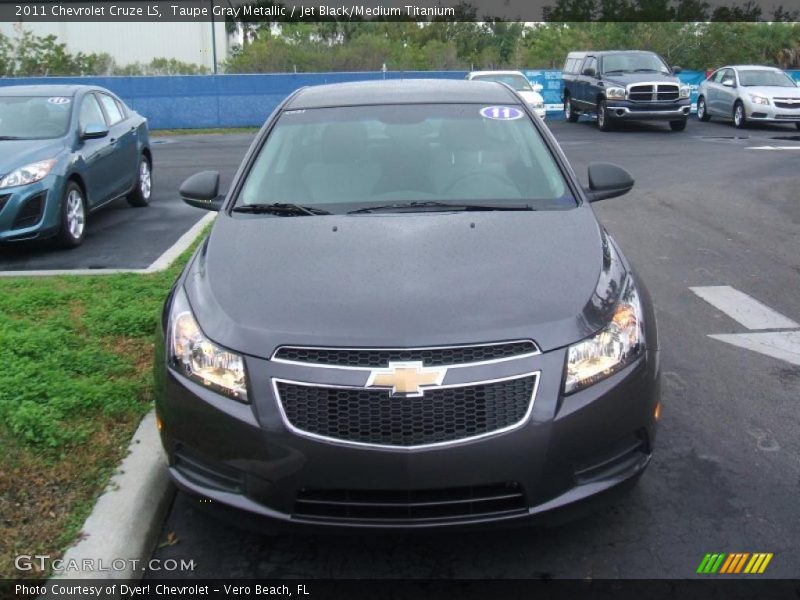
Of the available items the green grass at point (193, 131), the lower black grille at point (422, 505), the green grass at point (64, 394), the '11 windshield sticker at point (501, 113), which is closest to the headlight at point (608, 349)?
the lower black grille at point (422, 505)

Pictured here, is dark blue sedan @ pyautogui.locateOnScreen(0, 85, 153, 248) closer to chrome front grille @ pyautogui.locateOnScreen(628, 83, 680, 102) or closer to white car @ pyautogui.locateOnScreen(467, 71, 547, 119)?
white car @ pyautogui.locateOnScreen(467, 71, 547, 119)

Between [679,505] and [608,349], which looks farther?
[679,505]

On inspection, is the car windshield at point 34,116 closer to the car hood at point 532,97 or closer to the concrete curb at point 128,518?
the concrete curb at point 128,518

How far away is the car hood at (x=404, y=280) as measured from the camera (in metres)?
3.21

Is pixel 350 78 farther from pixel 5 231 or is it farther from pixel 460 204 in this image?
pixel 460 204

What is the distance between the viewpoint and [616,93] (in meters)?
22.7

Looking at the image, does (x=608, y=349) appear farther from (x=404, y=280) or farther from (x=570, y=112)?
(x=570, y=112)

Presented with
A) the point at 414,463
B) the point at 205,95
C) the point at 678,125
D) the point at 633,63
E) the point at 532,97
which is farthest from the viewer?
the point at 205,95

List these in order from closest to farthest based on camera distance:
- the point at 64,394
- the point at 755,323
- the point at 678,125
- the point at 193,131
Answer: the point at 64,394
the point at 755,323
the point at 678,125
the point at 193,131

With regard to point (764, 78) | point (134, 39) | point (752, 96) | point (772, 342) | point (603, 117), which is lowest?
point (134, 39)

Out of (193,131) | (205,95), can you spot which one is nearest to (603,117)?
(193,131)

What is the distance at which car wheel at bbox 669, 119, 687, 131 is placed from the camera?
2281 cm

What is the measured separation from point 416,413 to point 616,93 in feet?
69.0

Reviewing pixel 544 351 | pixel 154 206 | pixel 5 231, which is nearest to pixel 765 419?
pixel 544 351
